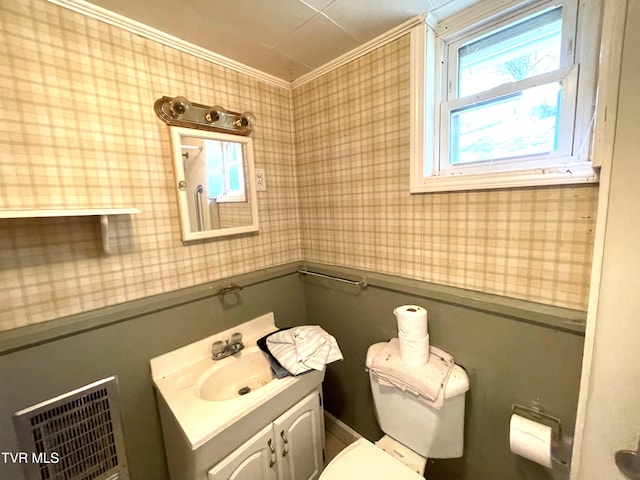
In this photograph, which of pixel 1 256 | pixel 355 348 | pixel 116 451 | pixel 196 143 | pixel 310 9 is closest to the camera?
pixel 1 256

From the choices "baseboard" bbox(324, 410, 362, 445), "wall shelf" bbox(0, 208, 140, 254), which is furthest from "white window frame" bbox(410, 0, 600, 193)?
"baseboard" bbox(324, 410, 362, 445)

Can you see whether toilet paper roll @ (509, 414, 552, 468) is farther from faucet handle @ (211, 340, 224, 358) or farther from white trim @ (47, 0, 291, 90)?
white trim @ (47, 0, 291, 90)

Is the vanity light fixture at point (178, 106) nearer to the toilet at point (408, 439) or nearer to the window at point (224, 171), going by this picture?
the window at point (224, 171)

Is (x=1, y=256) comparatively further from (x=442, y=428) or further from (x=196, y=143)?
(x=442, y=428)

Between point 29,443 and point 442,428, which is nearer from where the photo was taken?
point 29,443

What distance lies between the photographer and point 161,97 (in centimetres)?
→ 118

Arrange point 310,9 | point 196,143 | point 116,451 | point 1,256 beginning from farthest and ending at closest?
point 196,143 → point 116,451 → point 310,9 → point 1,256

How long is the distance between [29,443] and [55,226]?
781 mm

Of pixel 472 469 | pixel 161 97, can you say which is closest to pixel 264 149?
pixel 161 97

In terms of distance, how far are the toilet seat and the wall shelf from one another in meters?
1.24

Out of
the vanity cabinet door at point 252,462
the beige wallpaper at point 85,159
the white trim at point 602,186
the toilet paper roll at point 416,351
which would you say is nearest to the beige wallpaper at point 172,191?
the beige wallpaper at point 85,159

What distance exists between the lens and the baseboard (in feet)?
5.50

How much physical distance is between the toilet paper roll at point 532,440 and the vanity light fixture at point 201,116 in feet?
5.76

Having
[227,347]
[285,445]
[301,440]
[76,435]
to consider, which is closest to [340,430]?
[301,440]
